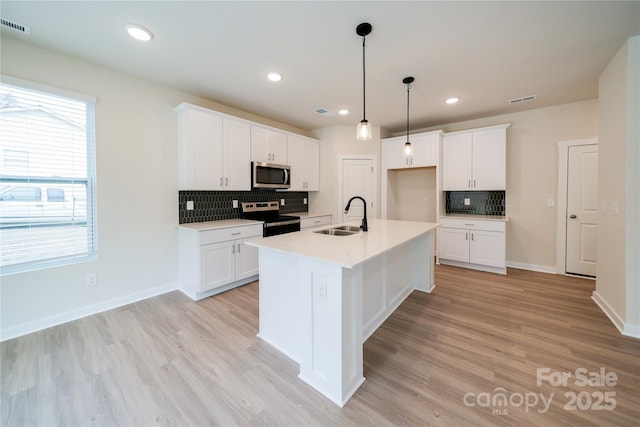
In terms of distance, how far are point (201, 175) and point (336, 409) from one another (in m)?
2.90

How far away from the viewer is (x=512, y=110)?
156 inches

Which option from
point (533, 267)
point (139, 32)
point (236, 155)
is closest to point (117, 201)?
point (236, 155)

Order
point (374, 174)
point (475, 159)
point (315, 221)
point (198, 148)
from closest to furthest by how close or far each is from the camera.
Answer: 1. point (198, 148)
2. point (475, 159)
3. point (315, 221)
4. point (374, 174)

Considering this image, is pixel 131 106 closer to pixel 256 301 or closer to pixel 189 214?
pixel 189 214

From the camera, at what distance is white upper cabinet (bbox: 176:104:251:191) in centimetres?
306

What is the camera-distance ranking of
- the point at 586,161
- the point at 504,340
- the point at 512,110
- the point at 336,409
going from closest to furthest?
the point at 336,409 → the point at 504,340 → the point at 586,161 → the point at 512,110

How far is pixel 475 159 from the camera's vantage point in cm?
416

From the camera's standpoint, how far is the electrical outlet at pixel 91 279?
2.57m

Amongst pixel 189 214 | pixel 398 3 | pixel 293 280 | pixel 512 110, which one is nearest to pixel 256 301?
pixel 293 280

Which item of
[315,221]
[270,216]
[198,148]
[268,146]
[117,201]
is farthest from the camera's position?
[315,221]

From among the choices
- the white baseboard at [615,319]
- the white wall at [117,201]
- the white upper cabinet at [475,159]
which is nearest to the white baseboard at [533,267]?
the white baseboard at [615,319]

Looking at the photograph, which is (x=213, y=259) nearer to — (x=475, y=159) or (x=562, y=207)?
(x=475, y=159)

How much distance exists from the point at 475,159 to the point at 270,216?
12.0ft

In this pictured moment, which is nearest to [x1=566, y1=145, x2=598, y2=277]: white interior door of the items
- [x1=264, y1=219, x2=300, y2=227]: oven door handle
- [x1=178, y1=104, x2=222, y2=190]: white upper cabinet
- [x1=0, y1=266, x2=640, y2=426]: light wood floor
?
[x1=0, y1=266, x2=640, y2=426]: light wood floor
